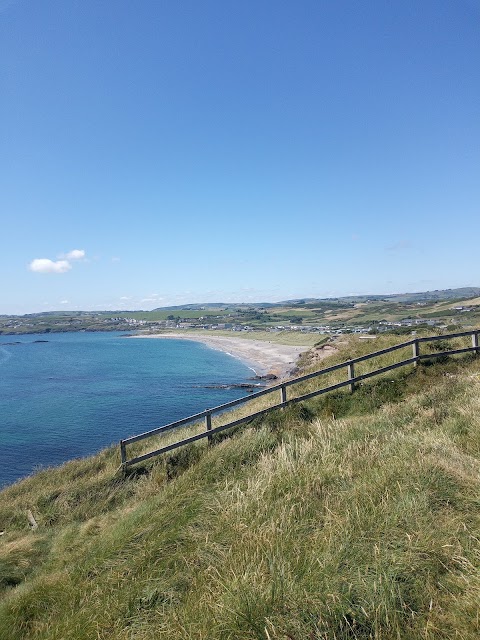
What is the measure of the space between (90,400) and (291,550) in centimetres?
4822

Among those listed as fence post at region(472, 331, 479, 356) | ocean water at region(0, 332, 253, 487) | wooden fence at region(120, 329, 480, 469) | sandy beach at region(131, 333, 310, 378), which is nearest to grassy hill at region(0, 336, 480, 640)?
wooden fence at region(120, 329, 480, 469)

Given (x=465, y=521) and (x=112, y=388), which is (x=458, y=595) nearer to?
(x=465, y=521)

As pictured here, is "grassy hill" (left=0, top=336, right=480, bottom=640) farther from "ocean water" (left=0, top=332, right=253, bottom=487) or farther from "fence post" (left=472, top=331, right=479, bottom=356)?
"ocean water" (left=0, top=332, right=253, bottom=487)

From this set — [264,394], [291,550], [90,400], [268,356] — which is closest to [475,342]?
[264,394]

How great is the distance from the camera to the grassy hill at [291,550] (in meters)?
3.45

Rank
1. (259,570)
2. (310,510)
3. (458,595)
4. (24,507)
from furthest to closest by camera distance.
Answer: (24,507)
(310,510)
(259,570)
(458,595)

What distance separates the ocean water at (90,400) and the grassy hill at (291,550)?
19241 millimetres

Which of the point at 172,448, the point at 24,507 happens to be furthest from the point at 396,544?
the point at 24,507

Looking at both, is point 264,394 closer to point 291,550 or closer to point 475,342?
point 475,342

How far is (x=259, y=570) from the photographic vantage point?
13.3ft

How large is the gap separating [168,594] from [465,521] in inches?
132

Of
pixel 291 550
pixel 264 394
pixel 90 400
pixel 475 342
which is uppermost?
pixel 475 342

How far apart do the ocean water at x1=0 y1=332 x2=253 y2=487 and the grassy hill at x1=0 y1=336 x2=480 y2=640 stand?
19.2 m

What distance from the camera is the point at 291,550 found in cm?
432
